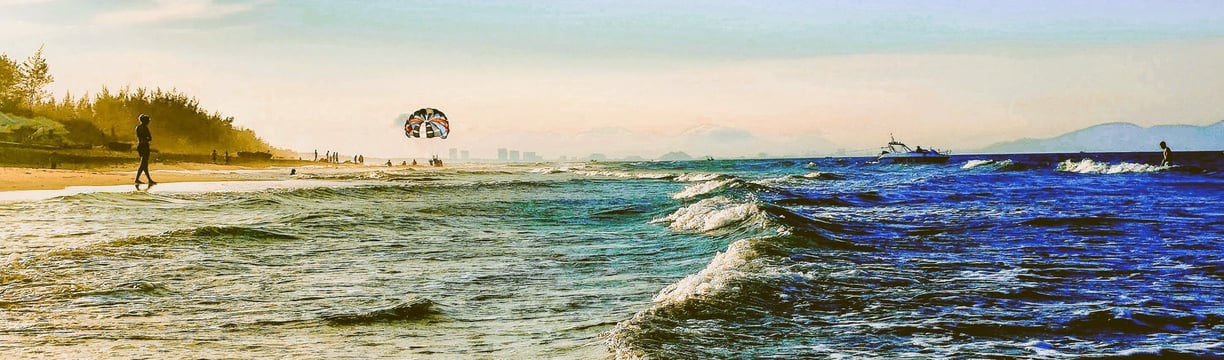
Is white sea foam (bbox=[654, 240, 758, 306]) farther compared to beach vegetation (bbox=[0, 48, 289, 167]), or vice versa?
beach vegetation (bbox=[0, 48, 289, 167])

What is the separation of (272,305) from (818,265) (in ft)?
22.2

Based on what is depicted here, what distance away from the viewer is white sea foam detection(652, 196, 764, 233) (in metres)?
18.2

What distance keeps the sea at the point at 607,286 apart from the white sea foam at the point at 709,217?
0.48 feet

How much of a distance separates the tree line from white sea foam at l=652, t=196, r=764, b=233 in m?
46.3

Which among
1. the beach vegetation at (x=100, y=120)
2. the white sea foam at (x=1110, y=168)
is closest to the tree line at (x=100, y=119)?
the beach vegetation at (x=100, y=120)

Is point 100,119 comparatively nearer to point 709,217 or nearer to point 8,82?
point 8,82

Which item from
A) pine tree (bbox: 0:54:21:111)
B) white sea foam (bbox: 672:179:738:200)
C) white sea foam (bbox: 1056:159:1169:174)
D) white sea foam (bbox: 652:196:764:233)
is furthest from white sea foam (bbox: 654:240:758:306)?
pine tree (bbox: 0:54:21:111)

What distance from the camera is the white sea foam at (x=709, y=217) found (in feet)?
59.7

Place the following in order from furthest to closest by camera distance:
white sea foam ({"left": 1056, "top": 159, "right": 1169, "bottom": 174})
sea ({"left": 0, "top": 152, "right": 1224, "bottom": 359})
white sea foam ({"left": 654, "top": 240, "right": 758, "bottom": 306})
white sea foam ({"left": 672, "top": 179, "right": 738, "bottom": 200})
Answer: white sea foam ({"left": 1056, "top": 159, "right": 1169, "bottom": 174}) < white sea foam ({"left": 672, "top": 179, "right": 738, "bottom": 200}) < white sea foam ({"left": 654, "top": 240, "right": 758, "bottom": 306}) < sea ({"left": 0, "top": 152, "right": 1224, "bottom": 359})

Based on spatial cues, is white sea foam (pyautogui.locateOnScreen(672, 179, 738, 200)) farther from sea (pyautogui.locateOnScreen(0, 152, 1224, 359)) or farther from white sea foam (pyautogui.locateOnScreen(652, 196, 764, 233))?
sea (pyautogui.locateOnScreen(0, 152, 1224, 359))

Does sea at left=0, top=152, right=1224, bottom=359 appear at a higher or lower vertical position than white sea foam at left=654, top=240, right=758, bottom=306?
lower

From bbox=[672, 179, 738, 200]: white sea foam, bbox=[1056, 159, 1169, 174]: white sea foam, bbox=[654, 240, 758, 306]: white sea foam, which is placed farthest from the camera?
bbox=[1056, 159, 1169, 174]: white sea foam

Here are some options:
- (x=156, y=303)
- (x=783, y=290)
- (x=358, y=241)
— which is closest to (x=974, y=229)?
(x=783, y=290)

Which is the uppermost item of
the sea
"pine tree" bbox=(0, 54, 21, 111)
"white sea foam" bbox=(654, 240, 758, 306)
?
"pine tree" bbox=(0, 54, 21, 111)
